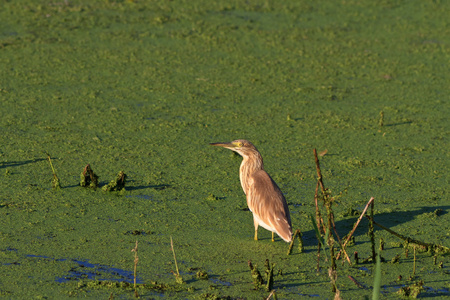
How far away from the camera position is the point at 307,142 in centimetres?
535

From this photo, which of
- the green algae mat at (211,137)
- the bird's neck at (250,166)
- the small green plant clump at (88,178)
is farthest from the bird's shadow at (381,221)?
the small green plant clump at (88,178)

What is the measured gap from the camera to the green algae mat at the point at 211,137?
3.50 meters

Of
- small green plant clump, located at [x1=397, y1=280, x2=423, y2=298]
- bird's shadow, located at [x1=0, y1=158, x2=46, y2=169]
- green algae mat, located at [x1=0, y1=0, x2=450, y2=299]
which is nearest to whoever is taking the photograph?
small green plant clump, located at [x1=397, y1=280, x2=423, y2=298]

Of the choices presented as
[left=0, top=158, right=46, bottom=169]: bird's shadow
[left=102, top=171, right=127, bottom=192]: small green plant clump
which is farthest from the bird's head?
[left=0, top=158, right=46, bottom=169]: bird's shadow

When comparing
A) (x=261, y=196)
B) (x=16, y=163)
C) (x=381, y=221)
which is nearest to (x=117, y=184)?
(x=16, y=163)

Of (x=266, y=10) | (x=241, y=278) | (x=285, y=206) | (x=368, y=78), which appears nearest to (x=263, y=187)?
(x=285, y=206)

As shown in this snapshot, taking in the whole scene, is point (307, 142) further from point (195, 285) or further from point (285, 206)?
point (195, 285)

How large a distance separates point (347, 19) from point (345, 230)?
15.5 ft

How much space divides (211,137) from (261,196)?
56.0 inches

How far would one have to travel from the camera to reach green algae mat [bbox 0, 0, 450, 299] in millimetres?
3502

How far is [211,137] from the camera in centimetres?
532

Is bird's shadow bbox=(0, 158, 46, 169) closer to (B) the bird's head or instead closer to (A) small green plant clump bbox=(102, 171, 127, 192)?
(A) small green plant clump bbox=(102, 171, 127, 192)

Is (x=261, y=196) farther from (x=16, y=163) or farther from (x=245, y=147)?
(x=16, y=163)

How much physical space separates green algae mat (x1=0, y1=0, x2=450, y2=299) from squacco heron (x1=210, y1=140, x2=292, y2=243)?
15cm
